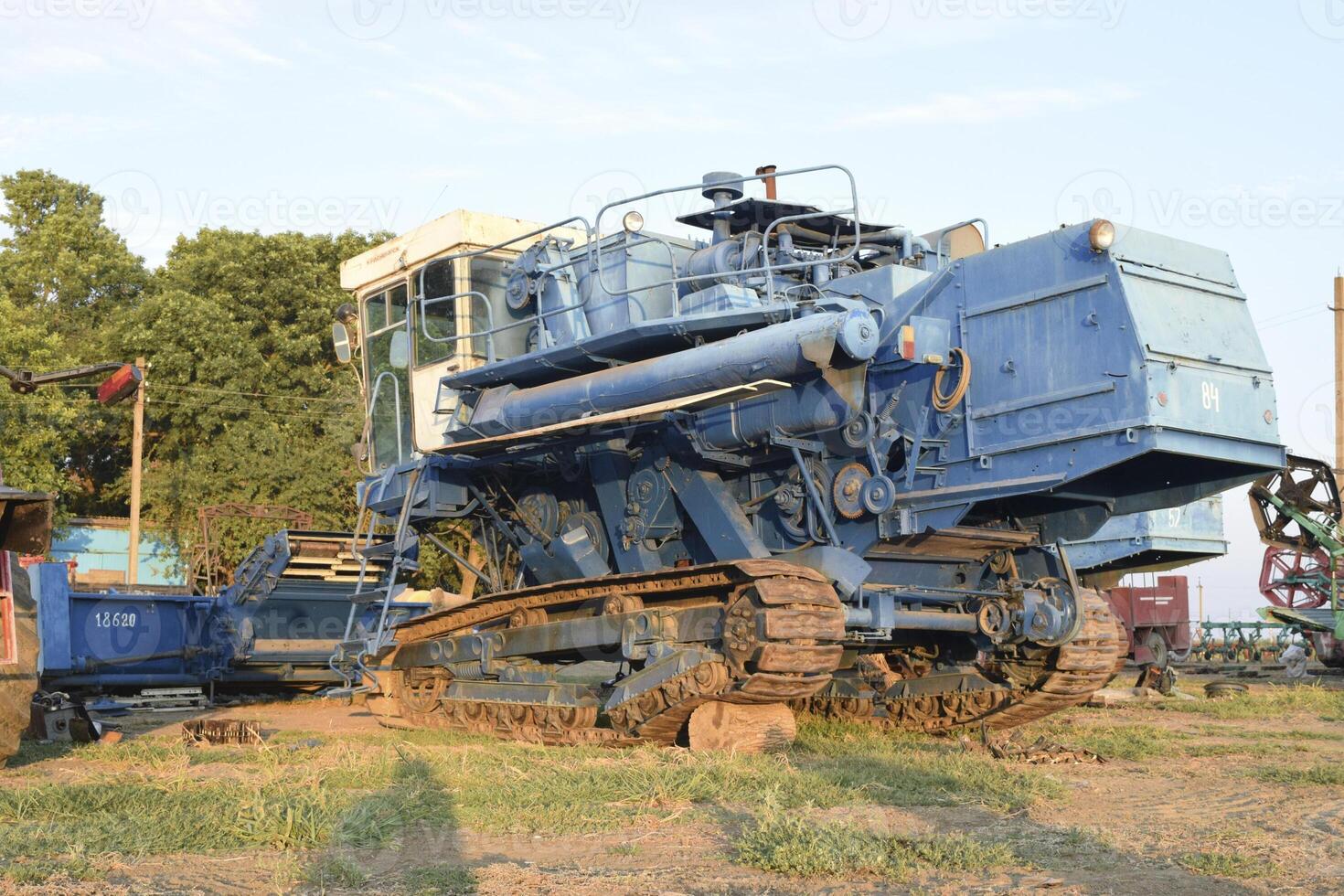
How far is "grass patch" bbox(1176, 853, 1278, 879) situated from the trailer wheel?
17.8 meters

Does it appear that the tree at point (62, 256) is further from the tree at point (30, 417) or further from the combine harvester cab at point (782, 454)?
the combine harvester cab at point (782, 454)

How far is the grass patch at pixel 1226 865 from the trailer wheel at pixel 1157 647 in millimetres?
17762

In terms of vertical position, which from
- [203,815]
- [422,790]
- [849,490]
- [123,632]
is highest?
[849,490]

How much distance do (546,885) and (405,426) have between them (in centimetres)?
924

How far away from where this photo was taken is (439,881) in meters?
6.11

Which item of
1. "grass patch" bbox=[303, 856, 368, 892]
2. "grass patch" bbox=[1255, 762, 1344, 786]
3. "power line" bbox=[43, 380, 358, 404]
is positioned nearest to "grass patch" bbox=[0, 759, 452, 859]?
"grass patch" bbox=[303, 856, 368, 892]

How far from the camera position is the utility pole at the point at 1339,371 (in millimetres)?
34375

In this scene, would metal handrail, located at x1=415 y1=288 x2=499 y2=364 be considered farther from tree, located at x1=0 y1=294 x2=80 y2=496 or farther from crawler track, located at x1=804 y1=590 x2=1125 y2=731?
tree, located at x1=0 y1=294 x2=80 y2=496

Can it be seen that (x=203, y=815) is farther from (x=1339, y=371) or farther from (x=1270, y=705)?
(x=1339, y=371)

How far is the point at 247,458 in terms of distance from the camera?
3438 centimetres

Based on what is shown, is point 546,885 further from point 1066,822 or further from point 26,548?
point 26,548

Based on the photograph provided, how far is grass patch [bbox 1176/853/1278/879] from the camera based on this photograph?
6.38 m

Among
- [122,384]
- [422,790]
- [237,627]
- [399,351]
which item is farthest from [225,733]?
[237,627]

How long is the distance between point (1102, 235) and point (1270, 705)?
10.1 metres
